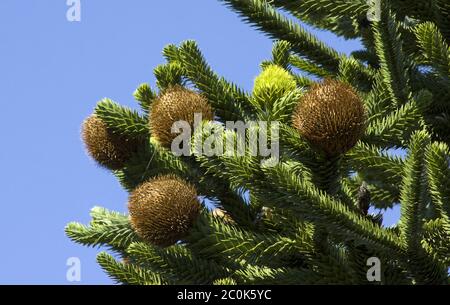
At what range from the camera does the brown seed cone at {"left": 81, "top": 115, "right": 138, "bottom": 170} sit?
5020mm

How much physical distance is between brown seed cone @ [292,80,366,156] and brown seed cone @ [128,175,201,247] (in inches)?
27.1

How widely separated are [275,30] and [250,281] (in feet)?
6.04

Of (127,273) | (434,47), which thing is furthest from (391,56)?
(127,273)

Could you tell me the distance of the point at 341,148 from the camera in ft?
13.9

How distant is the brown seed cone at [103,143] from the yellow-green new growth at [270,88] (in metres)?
0.92

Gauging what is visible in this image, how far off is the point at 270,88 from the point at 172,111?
0.54 metres

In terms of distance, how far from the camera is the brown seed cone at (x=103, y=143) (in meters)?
5.02

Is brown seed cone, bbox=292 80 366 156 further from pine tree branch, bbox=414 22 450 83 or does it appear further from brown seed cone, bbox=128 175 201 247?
pine tree branch, bbox=414 22 450 83

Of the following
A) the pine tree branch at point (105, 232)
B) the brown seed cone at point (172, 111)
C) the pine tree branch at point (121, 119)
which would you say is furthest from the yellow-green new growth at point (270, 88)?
the pine tree branch at point (105, 232)

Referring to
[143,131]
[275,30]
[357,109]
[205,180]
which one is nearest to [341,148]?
[357,109]

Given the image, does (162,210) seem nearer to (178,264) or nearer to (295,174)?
(178,264)

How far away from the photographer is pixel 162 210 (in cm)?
425

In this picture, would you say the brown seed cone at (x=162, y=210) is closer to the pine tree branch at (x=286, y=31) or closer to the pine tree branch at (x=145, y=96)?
the pine tree branch at (x=145, y=96)
